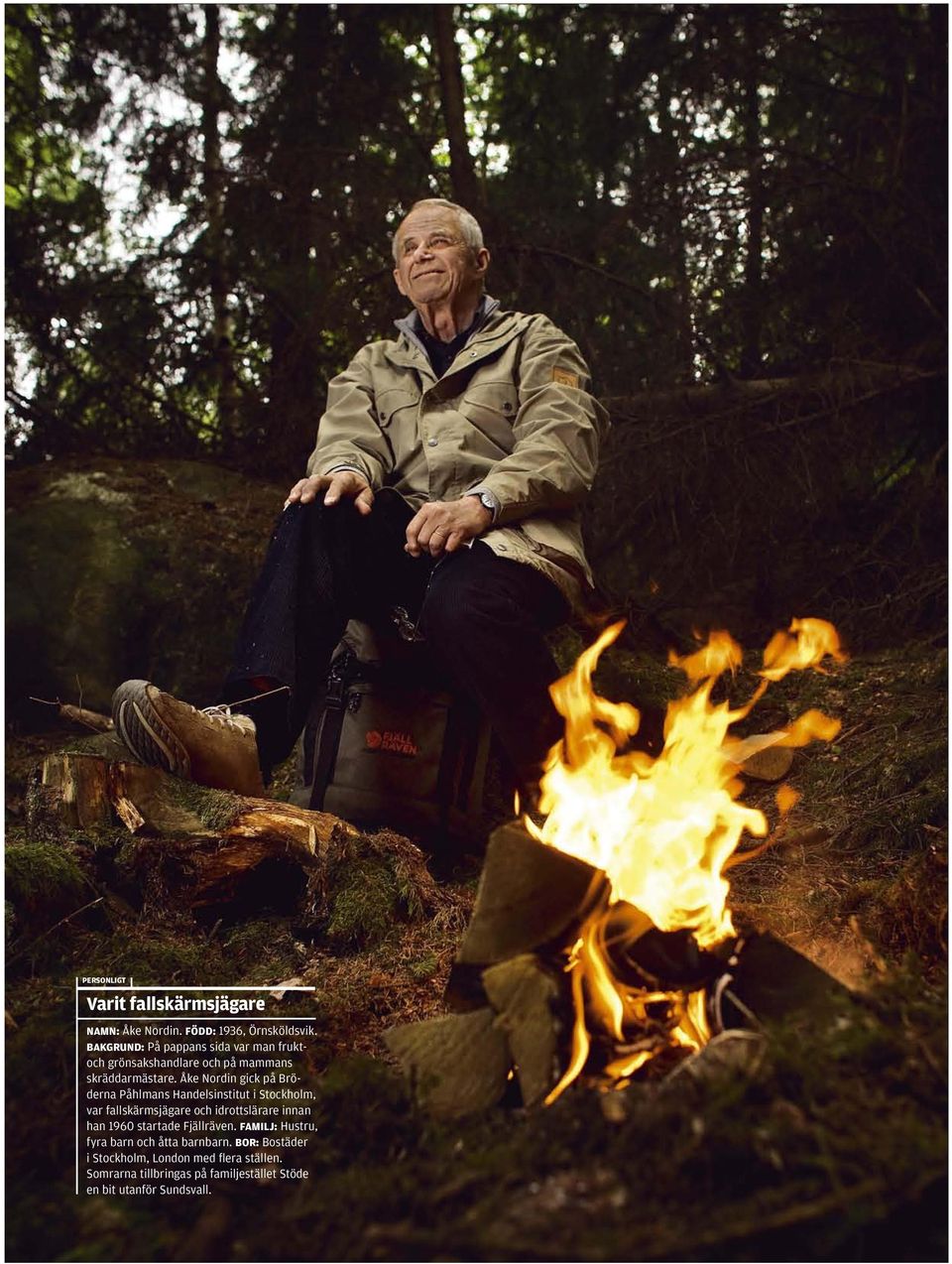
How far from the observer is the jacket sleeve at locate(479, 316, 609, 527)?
10.4ft

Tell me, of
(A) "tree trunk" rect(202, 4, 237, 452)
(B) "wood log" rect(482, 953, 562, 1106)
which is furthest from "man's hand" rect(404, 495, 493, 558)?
(A) "tree trunk" rect(202, 4, 237, 452)

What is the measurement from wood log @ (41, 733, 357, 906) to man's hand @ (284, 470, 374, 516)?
1023mm

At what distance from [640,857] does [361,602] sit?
5.03 feet

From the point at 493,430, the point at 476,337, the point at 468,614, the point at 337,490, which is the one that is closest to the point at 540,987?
the point at 468,614

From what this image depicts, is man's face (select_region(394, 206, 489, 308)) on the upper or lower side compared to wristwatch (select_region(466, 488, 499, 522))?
upper

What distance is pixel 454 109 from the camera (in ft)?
18.0

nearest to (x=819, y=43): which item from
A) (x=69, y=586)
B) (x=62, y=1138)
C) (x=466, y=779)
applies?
(x=466, y=779)

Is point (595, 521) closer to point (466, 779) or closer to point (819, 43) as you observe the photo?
point (466, 779)

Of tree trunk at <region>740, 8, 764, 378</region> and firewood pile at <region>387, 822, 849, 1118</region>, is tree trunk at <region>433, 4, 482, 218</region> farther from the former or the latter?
firewood pile at <region>387, 822, 849, 1118</region>

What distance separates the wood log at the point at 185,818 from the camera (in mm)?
2697

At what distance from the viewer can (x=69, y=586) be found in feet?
16.2

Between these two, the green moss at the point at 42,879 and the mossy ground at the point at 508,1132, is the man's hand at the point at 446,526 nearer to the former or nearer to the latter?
the mossy ground at the point at 508,1132

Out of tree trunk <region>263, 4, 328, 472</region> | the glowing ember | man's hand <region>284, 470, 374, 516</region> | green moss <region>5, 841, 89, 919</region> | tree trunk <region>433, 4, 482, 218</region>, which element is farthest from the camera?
tree trunk <region>263, 4, 328, 472</region>

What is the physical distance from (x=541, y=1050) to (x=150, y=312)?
541cm
